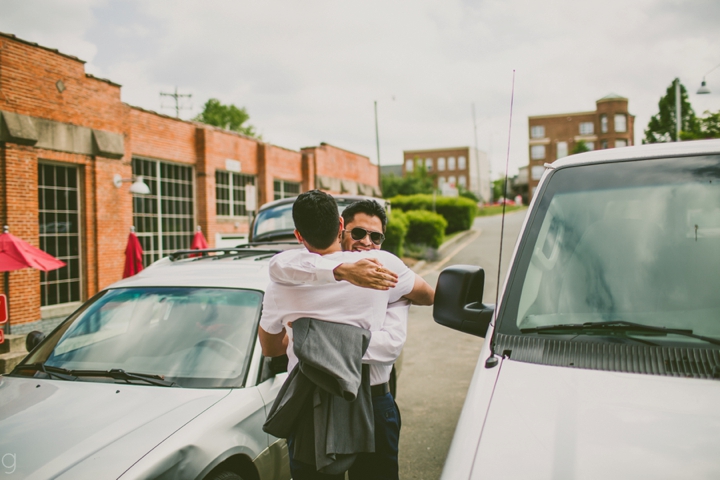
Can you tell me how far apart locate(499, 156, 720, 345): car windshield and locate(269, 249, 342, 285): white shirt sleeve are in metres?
0.73

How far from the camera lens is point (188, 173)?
57.6ft

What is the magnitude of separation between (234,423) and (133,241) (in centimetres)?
1087

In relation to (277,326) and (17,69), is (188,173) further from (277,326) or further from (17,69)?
(277,326)

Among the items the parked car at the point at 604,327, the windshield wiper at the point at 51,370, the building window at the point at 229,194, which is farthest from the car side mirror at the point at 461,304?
the building window at the point at 229,194

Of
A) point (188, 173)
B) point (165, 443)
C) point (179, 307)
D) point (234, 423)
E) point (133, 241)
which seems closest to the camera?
point (165, 443)

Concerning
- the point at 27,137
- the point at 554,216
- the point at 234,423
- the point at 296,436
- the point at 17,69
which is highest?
the point at 17,69

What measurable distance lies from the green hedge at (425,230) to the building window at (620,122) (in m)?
61.1

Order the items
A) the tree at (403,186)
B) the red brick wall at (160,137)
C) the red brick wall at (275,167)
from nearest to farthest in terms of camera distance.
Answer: the red brick wall at (160,137) → the red brick wall at (275,167) → the tree at (403,186)

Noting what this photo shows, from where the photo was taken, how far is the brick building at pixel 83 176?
439 inches

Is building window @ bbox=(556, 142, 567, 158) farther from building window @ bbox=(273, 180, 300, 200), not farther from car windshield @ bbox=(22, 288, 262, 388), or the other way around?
car windshield @ bbox=(22, 288, 262, 388)

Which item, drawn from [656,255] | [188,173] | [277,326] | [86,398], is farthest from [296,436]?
[188,173]

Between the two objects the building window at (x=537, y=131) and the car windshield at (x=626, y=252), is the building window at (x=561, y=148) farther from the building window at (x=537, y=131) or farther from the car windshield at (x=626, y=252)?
the car windshield at (x=626, y=252)

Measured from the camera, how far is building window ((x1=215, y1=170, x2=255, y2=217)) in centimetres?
1897

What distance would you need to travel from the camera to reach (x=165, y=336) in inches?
133
